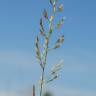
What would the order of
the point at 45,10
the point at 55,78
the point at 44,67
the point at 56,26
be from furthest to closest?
the point at 45,10 → the point at 56,26 → the point at 55,78 → the point at 44,67

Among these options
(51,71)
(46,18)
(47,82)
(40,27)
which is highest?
(46,18)

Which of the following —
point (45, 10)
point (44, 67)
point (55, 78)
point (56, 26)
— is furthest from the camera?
point (45, 10)

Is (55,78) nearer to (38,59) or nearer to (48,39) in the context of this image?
(38,59)

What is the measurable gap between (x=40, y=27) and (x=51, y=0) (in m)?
0.64

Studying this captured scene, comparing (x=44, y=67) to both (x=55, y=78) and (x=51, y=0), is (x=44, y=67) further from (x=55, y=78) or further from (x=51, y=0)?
(x=51, y=0)

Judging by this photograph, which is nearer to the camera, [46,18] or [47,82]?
[47,82]

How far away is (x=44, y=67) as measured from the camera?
3459mm

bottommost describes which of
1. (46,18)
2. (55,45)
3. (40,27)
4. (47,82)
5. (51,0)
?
(47,82)

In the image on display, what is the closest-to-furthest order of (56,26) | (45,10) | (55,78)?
(55,78) < (56,26) < (45,10)

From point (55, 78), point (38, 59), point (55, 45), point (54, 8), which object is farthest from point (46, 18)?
point (55, 78)

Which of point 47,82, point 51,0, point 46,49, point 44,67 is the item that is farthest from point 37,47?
point 51,0

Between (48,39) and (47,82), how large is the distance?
828 mm

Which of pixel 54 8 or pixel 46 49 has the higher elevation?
pixel 54 8

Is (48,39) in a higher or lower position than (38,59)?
higher
